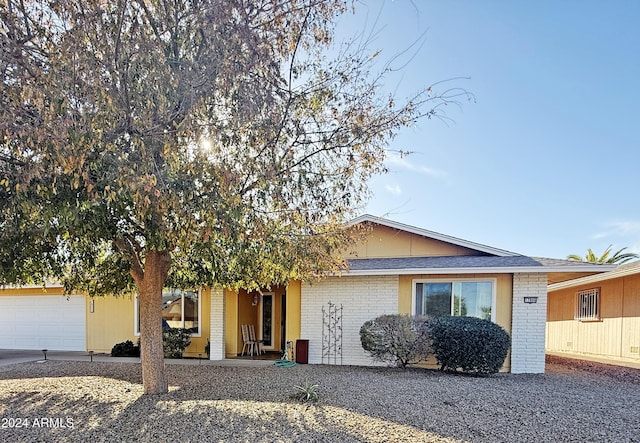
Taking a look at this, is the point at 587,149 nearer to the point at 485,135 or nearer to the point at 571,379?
the point at 485,135

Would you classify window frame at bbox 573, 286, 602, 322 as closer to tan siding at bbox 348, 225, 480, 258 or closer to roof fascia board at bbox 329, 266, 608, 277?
roof fascia board at bbox 329, 266, 608, 277

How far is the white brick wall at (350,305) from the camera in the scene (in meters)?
11.1

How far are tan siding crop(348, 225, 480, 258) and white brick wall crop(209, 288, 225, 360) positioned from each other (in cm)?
420

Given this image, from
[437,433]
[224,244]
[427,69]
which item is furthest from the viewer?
[427,69]

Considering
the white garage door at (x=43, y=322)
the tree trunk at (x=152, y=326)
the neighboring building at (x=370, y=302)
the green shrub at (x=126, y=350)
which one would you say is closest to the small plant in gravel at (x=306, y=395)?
the tree trunk at (x=152, y=326)

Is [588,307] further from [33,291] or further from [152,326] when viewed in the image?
[33,291]

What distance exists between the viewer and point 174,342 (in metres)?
12.4

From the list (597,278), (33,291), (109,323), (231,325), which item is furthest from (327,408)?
(33,291)

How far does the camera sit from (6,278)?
25.2ft

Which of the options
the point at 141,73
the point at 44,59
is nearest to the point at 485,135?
the point at 141,73

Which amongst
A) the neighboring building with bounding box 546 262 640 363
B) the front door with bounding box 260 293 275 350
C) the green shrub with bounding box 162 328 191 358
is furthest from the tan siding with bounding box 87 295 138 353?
the neighboring building with bounding box 546 262 640 363

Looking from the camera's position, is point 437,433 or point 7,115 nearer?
point 7,115

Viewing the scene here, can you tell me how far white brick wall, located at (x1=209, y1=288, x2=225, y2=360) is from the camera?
1220 centimetres

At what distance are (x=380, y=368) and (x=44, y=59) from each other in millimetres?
9236
